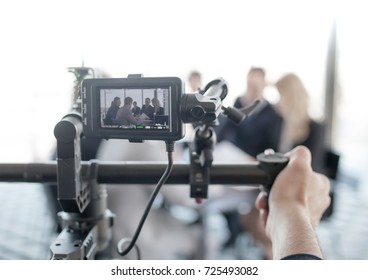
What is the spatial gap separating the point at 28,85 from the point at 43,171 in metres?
1.49

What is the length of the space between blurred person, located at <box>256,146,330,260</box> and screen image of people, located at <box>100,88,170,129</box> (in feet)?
0.76

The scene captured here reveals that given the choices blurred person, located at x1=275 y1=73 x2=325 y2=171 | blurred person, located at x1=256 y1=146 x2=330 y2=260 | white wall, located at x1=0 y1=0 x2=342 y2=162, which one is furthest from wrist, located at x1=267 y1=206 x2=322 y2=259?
blurred person, located at x1=275 y1=73 x2=325 y2=171

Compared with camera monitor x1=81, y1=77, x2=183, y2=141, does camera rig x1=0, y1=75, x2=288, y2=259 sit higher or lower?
lower

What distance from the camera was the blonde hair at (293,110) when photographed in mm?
2002

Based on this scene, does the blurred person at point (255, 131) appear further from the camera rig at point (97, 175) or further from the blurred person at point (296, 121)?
the camera rig at point (97, 175)

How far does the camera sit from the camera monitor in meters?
0.46

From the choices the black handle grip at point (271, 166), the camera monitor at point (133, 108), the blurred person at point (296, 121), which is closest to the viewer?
the camera monitor at point (133, 108)

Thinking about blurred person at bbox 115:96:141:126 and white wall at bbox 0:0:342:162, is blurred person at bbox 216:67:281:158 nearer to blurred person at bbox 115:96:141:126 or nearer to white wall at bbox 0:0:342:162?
white wall at bbox 0:0:342:162

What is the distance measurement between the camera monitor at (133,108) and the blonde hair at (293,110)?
164cm

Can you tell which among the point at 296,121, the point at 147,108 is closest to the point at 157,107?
the point at 147,108

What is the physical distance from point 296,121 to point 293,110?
71 millimetres

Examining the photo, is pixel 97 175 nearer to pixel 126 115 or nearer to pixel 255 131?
pixel 126 115

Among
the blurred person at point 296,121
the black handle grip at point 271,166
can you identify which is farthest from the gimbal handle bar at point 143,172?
the blurred person at point 296,121
